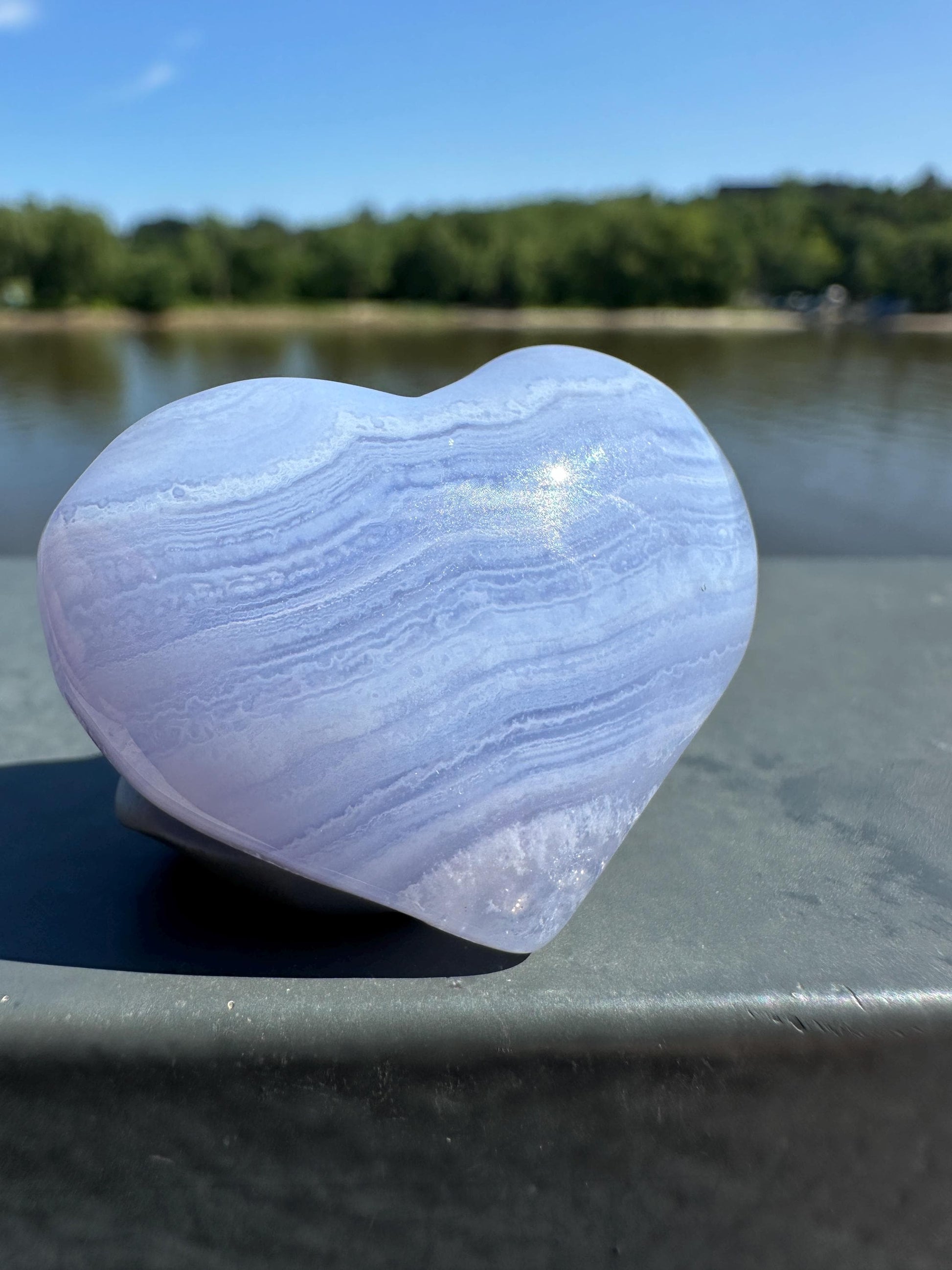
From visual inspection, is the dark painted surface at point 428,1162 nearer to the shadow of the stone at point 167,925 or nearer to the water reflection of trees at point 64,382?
the shadow of the stone at point 167,925

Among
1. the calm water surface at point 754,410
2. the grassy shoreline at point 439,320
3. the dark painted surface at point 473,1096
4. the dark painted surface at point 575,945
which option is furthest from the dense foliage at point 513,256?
the dark painted surface at point 473,1096

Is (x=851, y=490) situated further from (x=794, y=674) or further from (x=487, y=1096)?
(x=487, y=1096)

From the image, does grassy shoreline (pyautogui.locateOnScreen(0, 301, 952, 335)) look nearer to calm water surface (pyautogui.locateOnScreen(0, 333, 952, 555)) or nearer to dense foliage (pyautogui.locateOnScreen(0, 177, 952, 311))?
dense foliage (pyautogui.locateOnScreen(0, 177, 952, 311))

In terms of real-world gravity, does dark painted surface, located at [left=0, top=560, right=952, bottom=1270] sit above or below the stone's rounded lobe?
below

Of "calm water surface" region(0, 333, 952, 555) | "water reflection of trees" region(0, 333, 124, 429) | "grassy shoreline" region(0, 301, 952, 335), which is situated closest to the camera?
"calm water surface" region(0, 333, 952, 555)

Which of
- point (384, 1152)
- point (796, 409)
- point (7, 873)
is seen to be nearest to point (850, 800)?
point (384, 1152)

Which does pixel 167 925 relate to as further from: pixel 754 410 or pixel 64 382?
pixel 64 382

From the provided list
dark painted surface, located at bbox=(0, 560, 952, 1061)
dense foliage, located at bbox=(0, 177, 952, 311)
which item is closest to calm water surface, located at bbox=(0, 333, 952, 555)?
dark painted surface, located at bbox=(0, 560, 952, 1061)

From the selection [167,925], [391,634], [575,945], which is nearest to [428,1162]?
[575,945]
